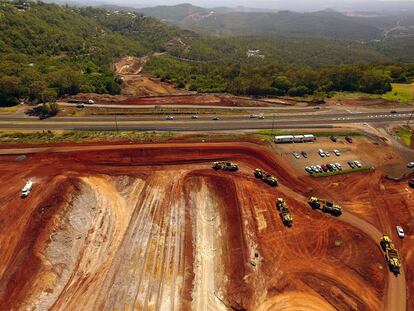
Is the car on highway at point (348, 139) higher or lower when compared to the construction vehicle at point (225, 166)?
lower

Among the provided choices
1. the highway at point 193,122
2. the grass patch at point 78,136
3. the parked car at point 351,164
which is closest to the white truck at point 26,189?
the grass patch at point 78,136

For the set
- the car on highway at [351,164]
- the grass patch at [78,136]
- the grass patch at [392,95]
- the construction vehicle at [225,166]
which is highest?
the grass patch at [78,136]

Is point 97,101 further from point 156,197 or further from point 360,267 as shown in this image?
point 360,267

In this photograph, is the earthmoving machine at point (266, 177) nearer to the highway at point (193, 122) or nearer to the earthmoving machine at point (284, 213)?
the earthmoving machine at point (284, 213)

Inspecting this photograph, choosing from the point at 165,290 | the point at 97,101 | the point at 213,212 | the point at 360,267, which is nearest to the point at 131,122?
the point at 97,101

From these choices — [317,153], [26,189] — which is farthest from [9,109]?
[317,153]

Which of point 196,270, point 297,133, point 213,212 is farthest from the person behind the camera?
point 297,133
